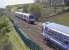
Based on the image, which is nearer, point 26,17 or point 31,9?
point 26,17

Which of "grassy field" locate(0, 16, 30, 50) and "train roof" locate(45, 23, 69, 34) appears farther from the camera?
"grassy field" locate(0, 16, 30, 50)

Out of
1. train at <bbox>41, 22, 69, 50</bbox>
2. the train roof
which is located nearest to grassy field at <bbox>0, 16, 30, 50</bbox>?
train at <bbox>41, 22, 69, 50</bbox>

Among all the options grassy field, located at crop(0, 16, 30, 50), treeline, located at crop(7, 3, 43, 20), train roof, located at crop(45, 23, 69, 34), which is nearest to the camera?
train roof, located at crop(45, 23, 69, 34)

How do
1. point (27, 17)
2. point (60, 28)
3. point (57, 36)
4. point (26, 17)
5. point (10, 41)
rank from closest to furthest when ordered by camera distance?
point (57, 36)
point (60, 28)
point (10, 41)
point (27, 17)
point (26, 17)

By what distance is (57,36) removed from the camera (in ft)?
39.8

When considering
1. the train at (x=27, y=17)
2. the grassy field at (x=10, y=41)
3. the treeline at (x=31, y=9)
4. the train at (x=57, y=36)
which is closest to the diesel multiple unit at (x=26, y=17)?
the train at (x=27, y=17)

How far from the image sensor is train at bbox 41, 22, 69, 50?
427 inches

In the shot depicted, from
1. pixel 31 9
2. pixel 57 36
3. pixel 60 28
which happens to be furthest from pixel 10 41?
pixel 31 9

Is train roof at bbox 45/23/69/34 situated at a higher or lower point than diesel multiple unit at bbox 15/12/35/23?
higher

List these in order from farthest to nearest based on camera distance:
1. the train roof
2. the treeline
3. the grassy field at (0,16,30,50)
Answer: the treeline, the grassy field at (0,16,30,50), the train roof

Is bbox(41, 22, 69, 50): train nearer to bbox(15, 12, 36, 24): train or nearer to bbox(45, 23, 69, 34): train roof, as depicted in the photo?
bbox(45, 23, 69, 34): train roof

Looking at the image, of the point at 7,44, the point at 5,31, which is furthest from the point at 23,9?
the point at 7,44

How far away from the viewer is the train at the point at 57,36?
10.8 m

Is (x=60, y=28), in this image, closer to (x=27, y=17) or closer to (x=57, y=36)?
(x=57, y=36)
